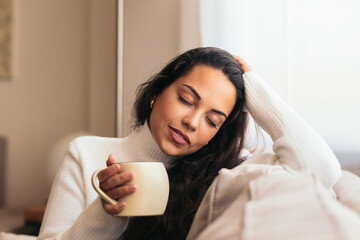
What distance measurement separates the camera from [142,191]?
69 cm

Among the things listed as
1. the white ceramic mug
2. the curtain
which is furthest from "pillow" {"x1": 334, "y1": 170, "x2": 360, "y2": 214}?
the curtain

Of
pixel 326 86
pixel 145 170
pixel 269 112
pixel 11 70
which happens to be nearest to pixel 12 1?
pixel 11 70

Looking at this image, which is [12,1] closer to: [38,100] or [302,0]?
[38,100]

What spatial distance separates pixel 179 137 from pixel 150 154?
0.20 meters

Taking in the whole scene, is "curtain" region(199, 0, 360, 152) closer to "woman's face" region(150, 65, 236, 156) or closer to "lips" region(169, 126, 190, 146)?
"woman's face" region(150, 65, 236, 156)

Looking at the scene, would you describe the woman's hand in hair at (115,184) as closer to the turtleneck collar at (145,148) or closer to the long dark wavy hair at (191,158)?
the long dark wavy hair at (191,158)

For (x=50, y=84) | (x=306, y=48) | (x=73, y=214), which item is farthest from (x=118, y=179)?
(x=50, y=84)

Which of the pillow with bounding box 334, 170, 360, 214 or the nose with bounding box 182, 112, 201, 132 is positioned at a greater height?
the nose with bounding box 182, 112, 201, 132

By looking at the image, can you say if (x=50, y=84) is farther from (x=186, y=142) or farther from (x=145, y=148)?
(x=186, y=142)

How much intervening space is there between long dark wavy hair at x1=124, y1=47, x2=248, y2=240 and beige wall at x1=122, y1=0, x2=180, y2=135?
945 millimetres

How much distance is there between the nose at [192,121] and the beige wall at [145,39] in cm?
126

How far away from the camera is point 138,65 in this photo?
2330mm

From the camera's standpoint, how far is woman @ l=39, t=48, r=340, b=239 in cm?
107

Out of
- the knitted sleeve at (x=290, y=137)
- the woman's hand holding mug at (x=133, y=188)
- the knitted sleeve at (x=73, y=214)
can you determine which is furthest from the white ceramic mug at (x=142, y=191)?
the knitted sleeve at (x=290, y=137)
